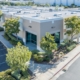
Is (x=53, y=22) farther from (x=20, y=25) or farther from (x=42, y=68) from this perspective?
(x=42, y=68)

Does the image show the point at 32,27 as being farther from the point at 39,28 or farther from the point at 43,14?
the point at 43,14

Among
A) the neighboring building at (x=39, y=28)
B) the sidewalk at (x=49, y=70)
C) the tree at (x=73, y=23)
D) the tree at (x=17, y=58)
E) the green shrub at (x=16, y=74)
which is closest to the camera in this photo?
the tree at (x=17, y=58)

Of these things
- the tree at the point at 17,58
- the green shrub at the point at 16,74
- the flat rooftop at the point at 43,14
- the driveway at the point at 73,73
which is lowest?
the driveway at the point at 73,73

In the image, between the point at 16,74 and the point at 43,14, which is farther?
the point at 43,14

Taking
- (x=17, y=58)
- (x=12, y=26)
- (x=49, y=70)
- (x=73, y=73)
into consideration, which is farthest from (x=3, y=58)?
(x=73, y=73)

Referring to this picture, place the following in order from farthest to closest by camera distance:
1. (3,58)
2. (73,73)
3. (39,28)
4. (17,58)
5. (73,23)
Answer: (39,28), (73,23), (3,58), (73,73), (17,58)

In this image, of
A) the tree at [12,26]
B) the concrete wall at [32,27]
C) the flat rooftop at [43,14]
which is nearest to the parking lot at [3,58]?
the tree at [12,26]

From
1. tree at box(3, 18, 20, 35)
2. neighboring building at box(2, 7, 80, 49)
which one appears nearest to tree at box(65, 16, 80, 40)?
neighboring building at box(2, 7, 80, 49)

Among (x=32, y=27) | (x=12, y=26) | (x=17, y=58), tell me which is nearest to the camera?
(x=17, y=58)

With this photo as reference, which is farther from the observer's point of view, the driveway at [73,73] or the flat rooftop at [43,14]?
the flat rooftop at [43,14]

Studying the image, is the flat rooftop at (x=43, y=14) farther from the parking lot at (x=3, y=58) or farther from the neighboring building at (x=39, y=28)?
the parking lot at (x=3, y=58)

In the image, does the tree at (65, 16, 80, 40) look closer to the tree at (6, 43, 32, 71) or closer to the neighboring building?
the neighboring building
